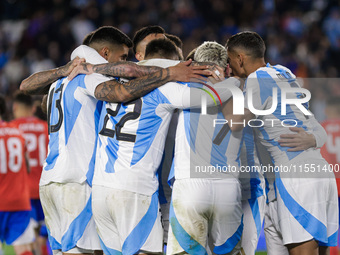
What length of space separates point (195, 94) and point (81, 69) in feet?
3.88

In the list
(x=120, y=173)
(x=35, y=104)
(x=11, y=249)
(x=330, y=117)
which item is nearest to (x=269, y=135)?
(x=120, y=173)

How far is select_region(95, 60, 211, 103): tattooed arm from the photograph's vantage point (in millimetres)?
4359

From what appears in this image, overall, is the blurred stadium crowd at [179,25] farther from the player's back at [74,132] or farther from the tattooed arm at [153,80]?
the tattooed arm at [153,80]

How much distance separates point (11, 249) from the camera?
946cm

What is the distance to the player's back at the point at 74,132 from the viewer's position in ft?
15.5

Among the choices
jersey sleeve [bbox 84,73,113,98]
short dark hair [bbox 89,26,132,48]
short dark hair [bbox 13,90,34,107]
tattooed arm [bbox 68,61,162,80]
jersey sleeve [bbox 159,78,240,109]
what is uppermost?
short dark hair [bbox 89,26,132,48]

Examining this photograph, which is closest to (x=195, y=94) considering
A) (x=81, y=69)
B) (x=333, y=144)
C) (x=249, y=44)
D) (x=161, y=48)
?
(x=161, y=48)

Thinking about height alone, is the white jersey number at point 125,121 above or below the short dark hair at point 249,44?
below

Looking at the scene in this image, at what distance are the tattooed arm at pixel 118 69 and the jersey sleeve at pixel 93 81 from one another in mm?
46

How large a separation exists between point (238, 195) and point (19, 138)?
375cm

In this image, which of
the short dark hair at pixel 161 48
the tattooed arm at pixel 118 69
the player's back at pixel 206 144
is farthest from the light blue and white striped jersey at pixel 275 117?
the tattooed arm at pixel 118 69

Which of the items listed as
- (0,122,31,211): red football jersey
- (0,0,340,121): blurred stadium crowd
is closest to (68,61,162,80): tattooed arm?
(0,122,31,211): red football jersey

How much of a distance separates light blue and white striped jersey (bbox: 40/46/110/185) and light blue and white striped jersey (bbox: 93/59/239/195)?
0.33m

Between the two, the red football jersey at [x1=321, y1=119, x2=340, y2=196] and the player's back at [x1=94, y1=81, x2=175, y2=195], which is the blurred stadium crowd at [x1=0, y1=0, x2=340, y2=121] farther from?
the player's back at [x1=94, y1=81, x2=175, y2=195]
